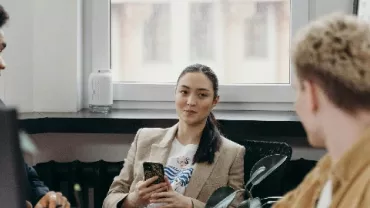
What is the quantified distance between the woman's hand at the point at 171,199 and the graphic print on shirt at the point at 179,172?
89mm

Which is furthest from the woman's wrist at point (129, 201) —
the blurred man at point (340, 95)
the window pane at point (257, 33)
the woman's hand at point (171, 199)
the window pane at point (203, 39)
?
the blurred man at point (340, 95)

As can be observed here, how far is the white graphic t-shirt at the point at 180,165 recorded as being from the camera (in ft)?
7.38

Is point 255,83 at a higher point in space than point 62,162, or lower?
higher

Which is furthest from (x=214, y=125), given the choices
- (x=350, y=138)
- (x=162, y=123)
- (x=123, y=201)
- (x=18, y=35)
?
(x=350, y=138)

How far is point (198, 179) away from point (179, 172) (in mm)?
84

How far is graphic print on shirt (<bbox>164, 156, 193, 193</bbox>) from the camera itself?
7.36 feet

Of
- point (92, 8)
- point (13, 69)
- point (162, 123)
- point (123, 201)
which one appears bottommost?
point (123, 201)

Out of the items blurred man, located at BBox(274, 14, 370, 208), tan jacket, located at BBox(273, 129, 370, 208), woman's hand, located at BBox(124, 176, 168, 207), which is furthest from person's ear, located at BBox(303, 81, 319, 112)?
woman's hand, located at BBox(124, 176, 168, 207)

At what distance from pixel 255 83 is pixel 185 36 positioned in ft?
1.30

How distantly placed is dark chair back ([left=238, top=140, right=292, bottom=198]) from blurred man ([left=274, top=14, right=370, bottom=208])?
100 cm

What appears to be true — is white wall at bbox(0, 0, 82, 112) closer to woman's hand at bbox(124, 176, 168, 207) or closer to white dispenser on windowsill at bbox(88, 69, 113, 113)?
white dispenser on windowsill at bbox(88, 69, 113, 113)

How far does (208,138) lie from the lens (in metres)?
2.29

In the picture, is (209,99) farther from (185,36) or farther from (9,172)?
(9,172)

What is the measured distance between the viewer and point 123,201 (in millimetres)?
2244
